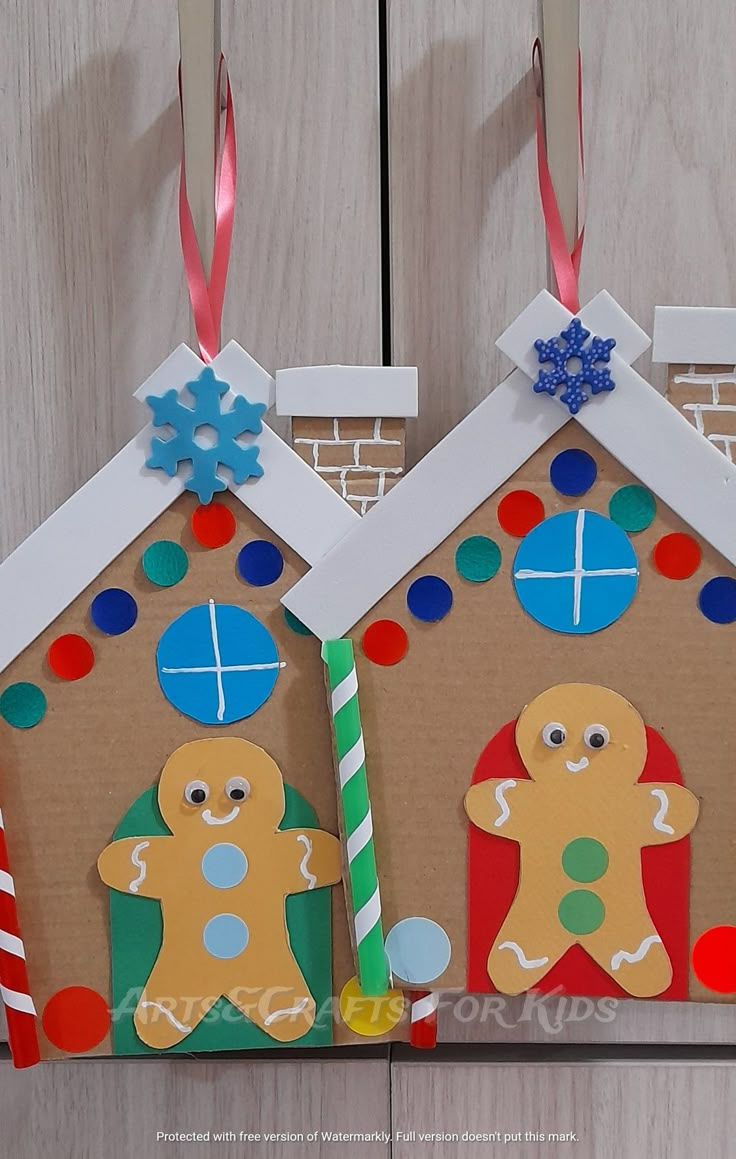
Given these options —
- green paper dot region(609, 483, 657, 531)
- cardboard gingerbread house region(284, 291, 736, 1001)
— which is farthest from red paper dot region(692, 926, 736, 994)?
green paper dot region(609, 483, 657, 531)

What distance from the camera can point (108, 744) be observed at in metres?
0.51

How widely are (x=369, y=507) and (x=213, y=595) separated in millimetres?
97

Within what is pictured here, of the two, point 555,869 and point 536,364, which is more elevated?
point 536,364

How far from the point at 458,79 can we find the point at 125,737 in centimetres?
41

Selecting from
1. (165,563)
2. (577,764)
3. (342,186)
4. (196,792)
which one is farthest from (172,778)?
(342,186)

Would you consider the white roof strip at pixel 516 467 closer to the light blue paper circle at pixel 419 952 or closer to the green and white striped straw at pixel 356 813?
the green and white striped straw at pixel 356 813

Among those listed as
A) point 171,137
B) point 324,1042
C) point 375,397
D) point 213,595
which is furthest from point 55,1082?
→ point 171,137

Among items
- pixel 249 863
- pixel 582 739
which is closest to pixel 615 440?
pixel 582 739

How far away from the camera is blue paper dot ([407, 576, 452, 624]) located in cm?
50

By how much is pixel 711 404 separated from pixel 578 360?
0.25ft

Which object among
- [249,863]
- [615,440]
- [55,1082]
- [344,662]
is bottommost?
[55,1082]

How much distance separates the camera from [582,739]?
0.50 meters

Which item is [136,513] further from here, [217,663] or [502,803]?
[502,803]

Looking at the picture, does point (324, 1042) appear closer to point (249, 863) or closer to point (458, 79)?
point (249, 863)
